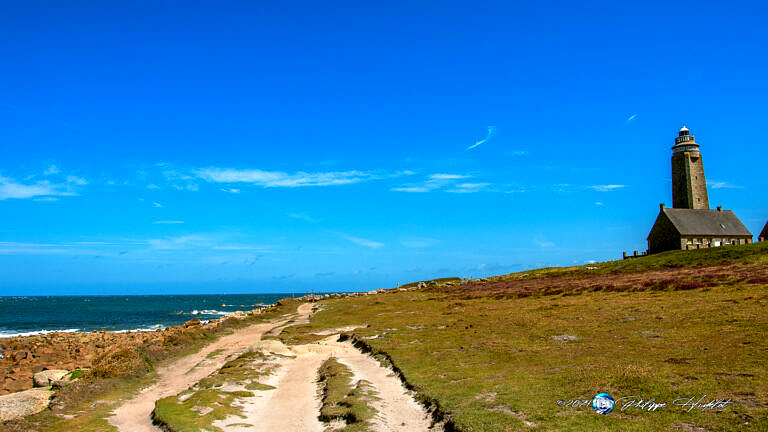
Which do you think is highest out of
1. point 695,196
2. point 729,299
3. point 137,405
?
point 695,196

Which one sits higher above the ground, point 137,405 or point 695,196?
point 695,196

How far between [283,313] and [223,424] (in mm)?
57988

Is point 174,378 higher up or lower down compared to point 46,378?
lower down

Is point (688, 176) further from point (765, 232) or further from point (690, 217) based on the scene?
point (765, 232)

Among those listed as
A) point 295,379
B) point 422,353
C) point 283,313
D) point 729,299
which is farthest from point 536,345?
point 283,313

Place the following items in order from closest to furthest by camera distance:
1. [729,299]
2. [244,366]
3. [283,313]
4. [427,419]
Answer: [427,419] < [244,366] < [729,299] < [283,313]

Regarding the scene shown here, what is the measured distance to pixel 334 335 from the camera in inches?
1658

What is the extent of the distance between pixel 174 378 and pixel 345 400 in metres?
13.7

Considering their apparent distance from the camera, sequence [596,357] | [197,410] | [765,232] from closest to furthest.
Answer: [197,410]
[596,357]
[765,232]

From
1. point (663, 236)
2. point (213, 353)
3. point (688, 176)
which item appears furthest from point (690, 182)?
point (213, 353)

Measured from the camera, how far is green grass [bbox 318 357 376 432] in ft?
57.0

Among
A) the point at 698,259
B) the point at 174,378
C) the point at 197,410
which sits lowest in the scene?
the point at 174,378

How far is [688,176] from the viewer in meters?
93.3

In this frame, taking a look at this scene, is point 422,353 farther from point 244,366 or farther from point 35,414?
point 35,414
